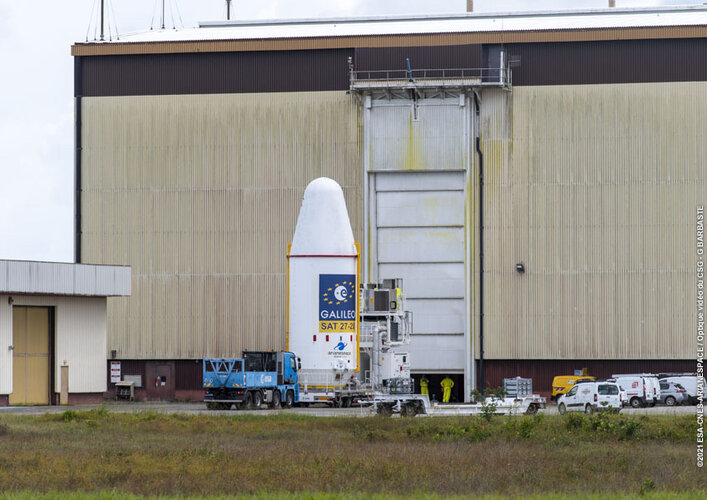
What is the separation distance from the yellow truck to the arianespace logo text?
578 inches

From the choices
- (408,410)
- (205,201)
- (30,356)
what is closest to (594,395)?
(408,410)

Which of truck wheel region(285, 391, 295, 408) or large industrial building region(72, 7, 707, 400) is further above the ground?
large industrial building region(72, 7, 707, 400)

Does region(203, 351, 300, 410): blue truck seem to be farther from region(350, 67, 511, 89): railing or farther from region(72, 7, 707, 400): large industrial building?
region(350, 67, 511, 89): railing

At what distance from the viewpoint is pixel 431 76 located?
64188 mm

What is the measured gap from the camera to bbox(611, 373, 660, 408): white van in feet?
184

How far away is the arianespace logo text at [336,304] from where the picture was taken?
52.8m

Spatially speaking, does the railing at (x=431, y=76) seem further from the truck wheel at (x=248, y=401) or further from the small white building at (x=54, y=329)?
the truck wheel at (x=248, y=401)

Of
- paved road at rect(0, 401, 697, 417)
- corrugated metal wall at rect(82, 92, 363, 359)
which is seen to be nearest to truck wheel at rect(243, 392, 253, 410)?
paved road at rect(0, 401, 697, 417)

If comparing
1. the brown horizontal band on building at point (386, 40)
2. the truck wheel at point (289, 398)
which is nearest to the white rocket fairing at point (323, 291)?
the truck wheel at point (289, 398)

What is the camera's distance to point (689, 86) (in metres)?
62.5

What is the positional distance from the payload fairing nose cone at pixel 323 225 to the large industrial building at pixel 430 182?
937 cm

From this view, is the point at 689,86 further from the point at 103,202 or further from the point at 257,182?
the point at 103,202

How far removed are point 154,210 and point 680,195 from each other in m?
28.9

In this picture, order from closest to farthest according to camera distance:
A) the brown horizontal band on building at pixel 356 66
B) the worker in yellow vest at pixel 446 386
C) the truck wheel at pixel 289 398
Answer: the truck wheel at pixel 289 398 → the brown horizontal band on building at pixel 356 66 → the worker in yellow vest at pixel 446 386
